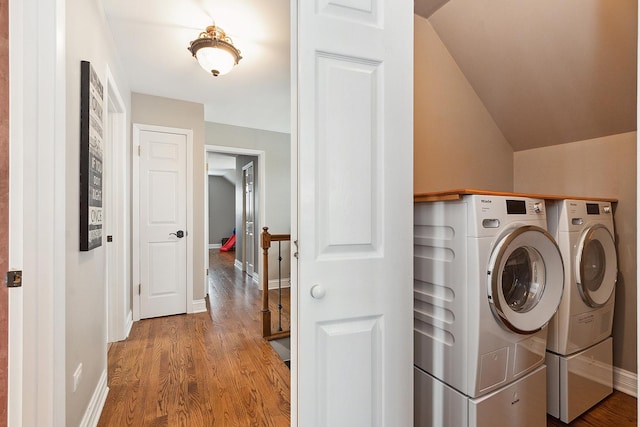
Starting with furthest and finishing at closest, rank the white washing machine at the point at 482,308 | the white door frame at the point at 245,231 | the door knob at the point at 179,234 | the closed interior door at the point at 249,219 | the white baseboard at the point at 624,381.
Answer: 1. the closed interior door at the point at 249,219
2. the white door frame at the point at 245,231
3. the door knob at the point at 179,234
4. the white baseboard at the point at 624,381
5. the white washing machine at the point at 482,308

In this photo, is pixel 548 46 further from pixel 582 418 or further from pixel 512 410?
pixel 582 418

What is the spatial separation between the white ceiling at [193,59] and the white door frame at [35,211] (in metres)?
1.08

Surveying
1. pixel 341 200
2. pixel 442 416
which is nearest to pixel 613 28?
pixel 341 200

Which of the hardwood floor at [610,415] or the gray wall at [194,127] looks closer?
the hardwood floor at [610,415]

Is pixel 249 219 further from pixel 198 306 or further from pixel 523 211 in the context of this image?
pixel 523 211

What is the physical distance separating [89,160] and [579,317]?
9.57ft

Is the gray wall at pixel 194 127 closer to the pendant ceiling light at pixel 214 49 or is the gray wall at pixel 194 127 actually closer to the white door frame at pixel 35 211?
the pendant ceiling light at pixel 214 49

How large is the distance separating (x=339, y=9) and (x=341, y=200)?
67 centimetres

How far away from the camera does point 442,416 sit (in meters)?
1.36

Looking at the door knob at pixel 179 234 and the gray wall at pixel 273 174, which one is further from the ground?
the gray wall at pixel 273 174

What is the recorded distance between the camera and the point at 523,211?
1.42 m

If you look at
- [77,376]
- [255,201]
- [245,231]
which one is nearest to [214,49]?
[77,376]

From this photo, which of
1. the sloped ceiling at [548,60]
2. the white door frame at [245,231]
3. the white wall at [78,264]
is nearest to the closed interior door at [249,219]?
the white door frame at [245,231]

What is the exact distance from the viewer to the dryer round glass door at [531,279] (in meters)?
1.39
